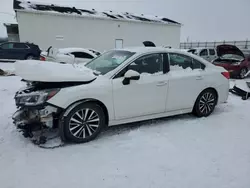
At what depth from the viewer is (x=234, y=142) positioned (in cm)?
392

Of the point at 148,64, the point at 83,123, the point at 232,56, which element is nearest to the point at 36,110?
the point at 83,123

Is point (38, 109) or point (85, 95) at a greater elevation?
point (85, 95)

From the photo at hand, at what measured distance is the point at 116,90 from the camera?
3.86 meters

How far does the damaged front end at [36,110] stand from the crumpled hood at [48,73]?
196 mm

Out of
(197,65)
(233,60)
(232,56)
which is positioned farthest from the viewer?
(232,56)

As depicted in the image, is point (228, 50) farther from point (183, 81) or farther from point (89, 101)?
point (89, 101)

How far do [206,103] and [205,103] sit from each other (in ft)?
0.09

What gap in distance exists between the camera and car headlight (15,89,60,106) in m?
3.36

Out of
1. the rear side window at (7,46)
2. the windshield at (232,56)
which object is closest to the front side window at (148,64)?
the windshield at (232,56)

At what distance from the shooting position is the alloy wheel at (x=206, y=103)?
4.97m

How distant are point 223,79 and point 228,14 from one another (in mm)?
24825

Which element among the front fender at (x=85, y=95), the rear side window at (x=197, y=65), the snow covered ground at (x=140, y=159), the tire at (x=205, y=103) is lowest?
the snow covered ground at (x=140, y=159)

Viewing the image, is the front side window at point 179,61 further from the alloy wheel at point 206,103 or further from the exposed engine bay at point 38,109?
the exposed engine bay at point 38,109

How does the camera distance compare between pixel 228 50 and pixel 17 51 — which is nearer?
pixel 228 50
